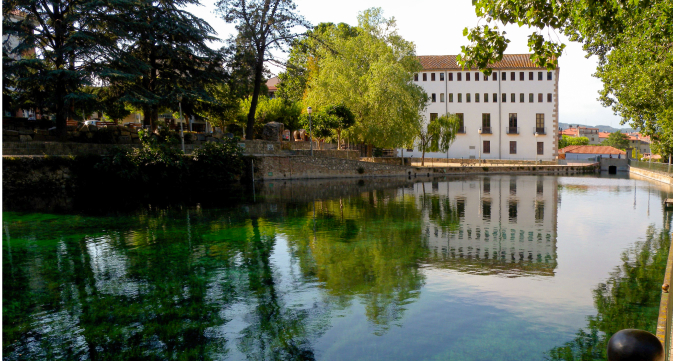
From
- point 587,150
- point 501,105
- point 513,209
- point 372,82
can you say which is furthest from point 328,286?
point 587,150

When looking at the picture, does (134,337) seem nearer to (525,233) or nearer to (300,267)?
(300,267)

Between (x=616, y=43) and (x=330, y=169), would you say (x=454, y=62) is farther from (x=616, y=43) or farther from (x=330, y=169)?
(x=616, y=43)

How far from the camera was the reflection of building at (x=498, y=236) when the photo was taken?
31.5ft

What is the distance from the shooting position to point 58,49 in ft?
71.3

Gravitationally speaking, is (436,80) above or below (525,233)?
above

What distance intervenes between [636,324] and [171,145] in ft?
76.9

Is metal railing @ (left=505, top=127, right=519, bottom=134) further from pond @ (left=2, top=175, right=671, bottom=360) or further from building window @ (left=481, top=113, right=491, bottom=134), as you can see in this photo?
pond @ (left=2, top=175, right=671, bottom=360)

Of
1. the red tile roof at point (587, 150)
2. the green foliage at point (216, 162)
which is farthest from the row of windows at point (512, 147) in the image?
the green foliage at point (216, 162)

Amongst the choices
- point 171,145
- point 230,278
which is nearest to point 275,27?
point 171,145

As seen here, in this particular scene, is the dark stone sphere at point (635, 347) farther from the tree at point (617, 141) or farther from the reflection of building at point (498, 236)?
the tree at point (617, 141)

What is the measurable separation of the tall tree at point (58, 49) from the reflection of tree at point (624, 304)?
67.0 feet

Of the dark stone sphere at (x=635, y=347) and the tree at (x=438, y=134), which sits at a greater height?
the tree at (x=438, y=134)

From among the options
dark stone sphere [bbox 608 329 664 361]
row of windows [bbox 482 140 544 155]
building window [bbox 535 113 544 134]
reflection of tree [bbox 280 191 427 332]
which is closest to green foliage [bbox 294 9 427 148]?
reflection of tree [bbox 280 191 427 332]

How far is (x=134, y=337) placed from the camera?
607cm
